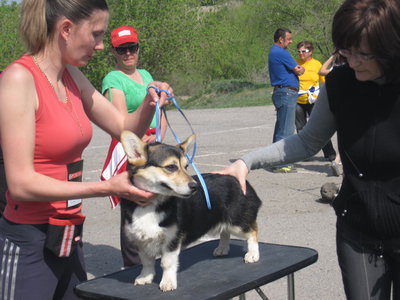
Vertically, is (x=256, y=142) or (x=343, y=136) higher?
(x=343, y=136)

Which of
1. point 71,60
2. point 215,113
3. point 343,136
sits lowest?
point 215,113

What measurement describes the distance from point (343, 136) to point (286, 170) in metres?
7.60

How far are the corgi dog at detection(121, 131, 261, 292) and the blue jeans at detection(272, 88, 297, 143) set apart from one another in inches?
283

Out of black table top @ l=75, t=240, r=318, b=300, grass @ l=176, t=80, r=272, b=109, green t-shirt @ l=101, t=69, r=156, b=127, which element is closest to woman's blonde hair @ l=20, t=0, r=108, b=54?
black table top @ l=75, t=240, r=318, b=300

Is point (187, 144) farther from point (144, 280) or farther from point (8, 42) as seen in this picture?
point (8, 42)

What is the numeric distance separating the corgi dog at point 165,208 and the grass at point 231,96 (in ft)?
75.7

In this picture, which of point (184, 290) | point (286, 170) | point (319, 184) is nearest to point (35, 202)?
point (184, 290)

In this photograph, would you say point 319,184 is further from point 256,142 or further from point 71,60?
point 71,60

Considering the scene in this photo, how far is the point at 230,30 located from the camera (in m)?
42.5

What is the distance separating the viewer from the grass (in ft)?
89.6

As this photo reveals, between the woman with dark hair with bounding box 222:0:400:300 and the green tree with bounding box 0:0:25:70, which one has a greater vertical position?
the green tree with bounding box 0:0:25:70

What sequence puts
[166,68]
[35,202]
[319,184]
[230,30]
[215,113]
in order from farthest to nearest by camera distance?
1. [230,30]
2. [166,68]
3. [215,113]
4. [319,184]
5. [35,202]

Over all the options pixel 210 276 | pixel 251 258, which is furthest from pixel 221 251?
pixel 210 276

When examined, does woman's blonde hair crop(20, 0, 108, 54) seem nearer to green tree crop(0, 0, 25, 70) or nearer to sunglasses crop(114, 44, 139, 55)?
sunglasses crop(114, 44, 139, 55)
